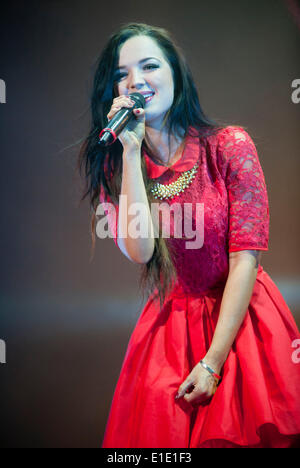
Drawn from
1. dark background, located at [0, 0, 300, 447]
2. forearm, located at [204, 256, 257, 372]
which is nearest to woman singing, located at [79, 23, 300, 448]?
forearm, located at [204, 256, 257, 372]

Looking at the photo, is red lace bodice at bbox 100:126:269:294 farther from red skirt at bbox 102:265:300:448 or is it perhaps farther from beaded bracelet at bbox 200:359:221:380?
beaded bracelet at bbox 200:359:221:380

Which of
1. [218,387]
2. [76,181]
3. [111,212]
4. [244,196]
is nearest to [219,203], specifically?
[244,196]

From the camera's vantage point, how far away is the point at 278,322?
0.92 metres

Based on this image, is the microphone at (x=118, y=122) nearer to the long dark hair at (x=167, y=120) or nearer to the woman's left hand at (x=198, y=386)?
the long dark hair at (x=167, y=120)

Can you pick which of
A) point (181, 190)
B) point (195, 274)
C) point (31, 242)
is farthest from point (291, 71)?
point (31, 242)

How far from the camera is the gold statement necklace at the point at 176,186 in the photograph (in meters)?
0.97

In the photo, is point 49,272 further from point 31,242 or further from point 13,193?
point 13,193

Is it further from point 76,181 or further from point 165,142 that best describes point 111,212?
point 76,181

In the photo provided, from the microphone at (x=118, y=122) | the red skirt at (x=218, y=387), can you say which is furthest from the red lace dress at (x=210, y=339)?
the microphone at (x=118, y=122)

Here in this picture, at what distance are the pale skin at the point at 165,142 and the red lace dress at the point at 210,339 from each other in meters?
0.03

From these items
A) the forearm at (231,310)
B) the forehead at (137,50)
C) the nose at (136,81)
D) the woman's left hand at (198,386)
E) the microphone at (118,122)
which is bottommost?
the woman's left hand at (198,386)

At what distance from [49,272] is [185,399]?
0.79 meters

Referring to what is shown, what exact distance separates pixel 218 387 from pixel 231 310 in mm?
146

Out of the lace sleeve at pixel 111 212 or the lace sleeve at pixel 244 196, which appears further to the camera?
the lace sleeve at pixel 111 212
